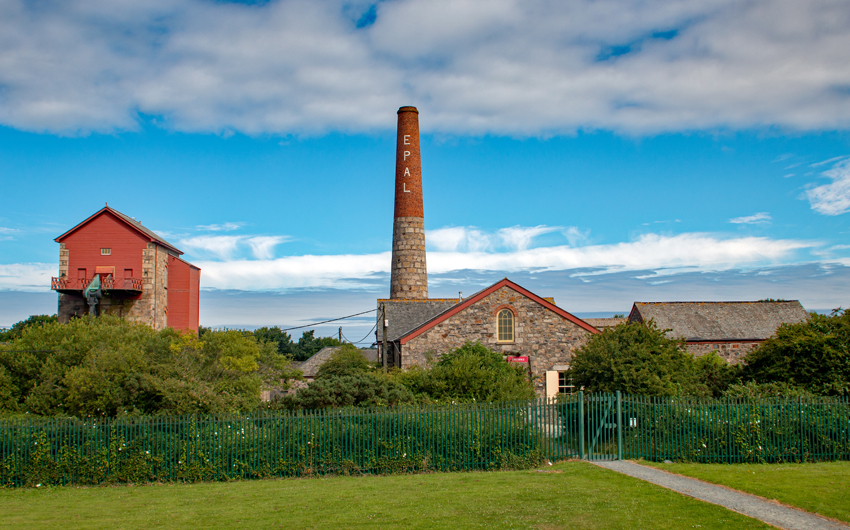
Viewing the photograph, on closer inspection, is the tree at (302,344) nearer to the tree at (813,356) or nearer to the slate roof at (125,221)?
the slate roof at (125,221)

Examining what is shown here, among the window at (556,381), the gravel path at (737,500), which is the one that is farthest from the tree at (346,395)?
the window at (556,381)

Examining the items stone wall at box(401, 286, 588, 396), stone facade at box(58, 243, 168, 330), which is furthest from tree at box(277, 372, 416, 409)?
stone facade at box(58, 243, 168, 330)

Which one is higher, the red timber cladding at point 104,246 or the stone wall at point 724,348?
the red timber cladding at point 104,246

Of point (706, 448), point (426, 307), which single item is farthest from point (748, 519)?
point (426, 307)

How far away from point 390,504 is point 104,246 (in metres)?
37.4

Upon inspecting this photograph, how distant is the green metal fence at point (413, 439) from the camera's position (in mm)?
15844

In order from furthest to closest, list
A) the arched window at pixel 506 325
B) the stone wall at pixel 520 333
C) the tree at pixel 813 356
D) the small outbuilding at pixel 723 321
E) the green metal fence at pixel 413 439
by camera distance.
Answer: the small outbuilding at pixel 723 321 < the arched window at pixel 506 325 < the stone wall at pixel 520 333 < the tree at pixel 813 356 < the green metal fence at pixel 413 439

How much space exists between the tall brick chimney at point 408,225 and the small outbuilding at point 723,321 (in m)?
15.4

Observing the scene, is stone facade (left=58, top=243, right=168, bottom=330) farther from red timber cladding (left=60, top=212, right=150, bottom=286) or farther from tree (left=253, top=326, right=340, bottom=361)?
tree (left=253, top=326, right=340, bottom=361)

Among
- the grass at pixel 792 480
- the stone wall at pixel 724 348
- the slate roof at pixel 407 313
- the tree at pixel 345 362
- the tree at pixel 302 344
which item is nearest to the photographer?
the grass at pixel 792 480

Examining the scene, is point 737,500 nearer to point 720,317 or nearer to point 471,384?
point 471,384

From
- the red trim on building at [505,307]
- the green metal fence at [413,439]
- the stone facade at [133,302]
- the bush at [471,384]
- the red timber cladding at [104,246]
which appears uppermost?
the red timber cladding at [104,246]

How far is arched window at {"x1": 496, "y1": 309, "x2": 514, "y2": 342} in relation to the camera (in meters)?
29.9

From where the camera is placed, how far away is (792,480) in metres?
13.7
